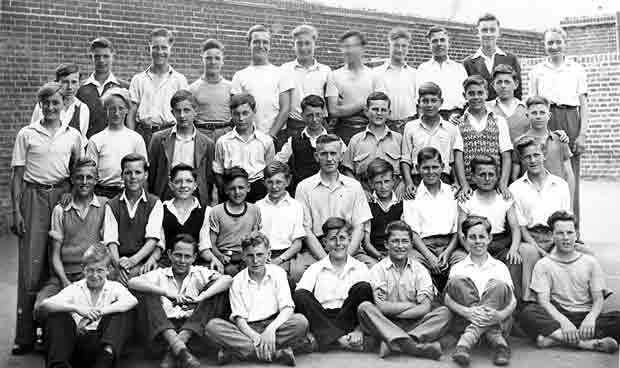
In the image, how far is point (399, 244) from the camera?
4.30 metres

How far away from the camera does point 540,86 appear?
243 inches

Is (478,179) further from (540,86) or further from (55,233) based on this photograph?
(55,233)

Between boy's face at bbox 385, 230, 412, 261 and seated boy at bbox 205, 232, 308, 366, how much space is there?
653mm

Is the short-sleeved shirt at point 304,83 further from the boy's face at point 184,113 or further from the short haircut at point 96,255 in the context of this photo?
the short haircut at point 96,255

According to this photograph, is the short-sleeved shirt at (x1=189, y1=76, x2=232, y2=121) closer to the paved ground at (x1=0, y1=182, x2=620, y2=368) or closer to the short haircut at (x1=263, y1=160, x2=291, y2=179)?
the short haircut at (x1=263, y1=160, x2=291, y2=179)

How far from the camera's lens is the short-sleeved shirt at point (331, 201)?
4863 millimetres

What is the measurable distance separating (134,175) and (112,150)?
1.40 ft

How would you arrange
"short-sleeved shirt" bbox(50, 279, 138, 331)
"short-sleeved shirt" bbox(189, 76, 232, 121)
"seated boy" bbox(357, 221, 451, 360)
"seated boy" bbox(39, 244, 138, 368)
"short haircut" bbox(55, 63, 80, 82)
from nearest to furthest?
"seated boy" bbox(39, 244, 138, 368) → "short-sleeved shirt" bbox(50, 279, 138, 331) → "seated boy" bbox(357, 221, 451, 360) → "short haircut" bbox(55, 63, 80, 82) → "short-sleeved shirt" bbox(189, 76, 232, 121)

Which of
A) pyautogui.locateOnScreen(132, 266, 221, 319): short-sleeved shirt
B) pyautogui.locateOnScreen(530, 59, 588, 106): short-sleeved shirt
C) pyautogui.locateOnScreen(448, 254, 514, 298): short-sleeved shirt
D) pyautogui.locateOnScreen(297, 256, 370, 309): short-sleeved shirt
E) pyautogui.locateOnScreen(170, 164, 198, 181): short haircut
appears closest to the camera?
pyautogui.locateOnScreen(132, 266, 221, 319): short-sleeved shirt

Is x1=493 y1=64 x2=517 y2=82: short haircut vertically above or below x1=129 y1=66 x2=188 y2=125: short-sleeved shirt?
above

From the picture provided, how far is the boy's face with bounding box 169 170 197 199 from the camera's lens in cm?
456

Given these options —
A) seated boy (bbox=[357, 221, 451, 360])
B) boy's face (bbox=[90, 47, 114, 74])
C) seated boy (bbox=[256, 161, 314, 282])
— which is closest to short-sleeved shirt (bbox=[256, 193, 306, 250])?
seated boy (bbox=[256, 161, 314, 282])

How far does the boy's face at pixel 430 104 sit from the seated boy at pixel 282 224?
1135 mm

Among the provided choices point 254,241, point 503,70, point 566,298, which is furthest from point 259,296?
point 503,70
